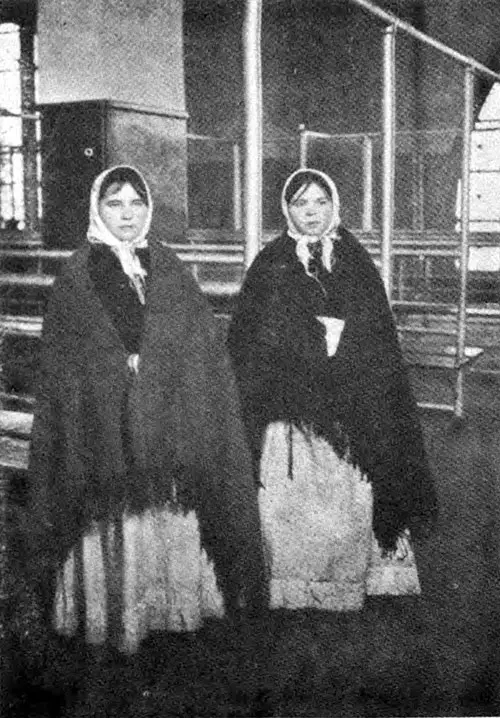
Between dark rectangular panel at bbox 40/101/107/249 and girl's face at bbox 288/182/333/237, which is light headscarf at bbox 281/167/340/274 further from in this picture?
dark rectangular panel at bbox 40/101/107/249

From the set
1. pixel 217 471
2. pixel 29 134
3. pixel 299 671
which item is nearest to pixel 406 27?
pixel 217 471

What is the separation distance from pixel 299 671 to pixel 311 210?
3.66ft

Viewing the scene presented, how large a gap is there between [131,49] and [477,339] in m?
2.99

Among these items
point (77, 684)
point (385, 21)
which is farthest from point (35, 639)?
point (385, 21)

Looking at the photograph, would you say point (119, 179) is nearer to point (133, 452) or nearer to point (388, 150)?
point (133, 452)

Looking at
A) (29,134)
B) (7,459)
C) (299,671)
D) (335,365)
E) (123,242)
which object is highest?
(29,134)

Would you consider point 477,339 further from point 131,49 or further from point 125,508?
point 125,508

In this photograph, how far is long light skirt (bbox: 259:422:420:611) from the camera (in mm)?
2229

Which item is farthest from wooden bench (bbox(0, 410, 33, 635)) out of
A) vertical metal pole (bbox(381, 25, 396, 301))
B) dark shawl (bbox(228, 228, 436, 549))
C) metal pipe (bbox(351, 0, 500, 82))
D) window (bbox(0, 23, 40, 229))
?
window (bbox(0, 23, 40, 229))

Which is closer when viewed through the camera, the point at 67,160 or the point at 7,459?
the point at 7,459

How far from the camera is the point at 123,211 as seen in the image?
77.8 inches

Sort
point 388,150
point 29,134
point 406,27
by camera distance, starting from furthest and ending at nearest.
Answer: point 29,134
point 406,27
point 388,150

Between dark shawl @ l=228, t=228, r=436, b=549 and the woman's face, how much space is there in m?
0.30

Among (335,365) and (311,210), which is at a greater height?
(311,210)
